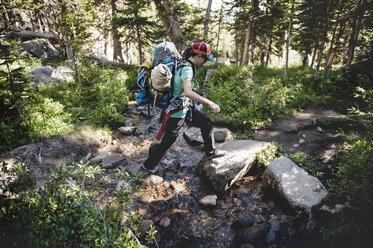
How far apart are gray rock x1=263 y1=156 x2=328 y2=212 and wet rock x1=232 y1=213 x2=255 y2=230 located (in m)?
0.83

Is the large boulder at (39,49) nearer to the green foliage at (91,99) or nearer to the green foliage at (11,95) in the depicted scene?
the green foliage at (91,99)

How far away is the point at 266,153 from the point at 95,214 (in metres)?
4.27

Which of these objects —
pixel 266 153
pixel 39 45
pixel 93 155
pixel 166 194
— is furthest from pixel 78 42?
pixel 39 45

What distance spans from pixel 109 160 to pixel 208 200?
9.98ft

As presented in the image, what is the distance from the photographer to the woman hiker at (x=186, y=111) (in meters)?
3.43

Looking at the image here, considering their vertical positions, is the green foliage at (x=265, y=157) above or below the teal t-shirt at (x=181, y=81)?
below

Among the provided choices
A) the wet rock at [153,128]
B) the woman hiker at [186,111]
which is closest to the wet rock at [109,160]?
the woman hiker at [186,111]

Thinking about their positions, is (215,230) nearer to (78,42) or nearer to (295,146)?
(295,146)

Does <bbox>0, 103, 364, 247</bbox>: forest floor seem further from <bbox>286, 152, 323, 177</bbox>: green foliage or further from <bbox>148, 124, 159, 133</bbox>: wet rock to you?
<bbox>148, 124, 159, 133</bbox>: wet rock

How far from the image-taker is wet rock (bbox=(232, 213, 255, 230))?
136 inches

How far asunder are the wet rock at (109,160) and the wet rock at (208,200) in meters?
2.60

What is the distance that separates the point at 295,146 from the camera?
585 cm

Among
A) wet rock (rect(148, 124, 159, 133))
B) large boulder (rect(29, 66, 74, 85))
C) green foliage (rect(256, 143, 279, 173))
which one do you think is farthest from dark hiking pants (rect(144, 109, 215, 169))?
large boulder (rect(29, 66, 74, 85))

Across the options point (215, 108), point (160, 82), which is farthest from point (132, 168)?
point (215, 108)
